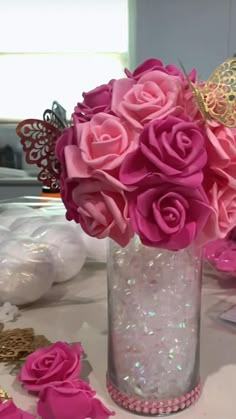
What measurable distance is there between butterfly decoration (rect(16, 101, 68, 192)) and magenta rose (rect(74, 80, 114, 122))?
108 millimetres

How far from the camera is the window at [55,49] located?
6.23ft

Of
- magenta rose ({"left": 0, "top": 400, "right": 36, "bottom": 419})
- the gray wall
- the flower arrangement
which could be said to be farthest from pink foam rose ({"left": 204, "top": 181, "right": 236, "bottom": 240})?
the gray wall

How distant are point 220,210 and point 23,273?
345mm

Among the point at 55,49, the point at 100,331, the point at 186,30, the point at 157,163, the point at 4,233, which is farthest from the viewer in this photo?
the point at 55,49

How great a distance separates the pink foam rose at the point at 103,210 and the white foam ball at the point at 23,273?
280 mm

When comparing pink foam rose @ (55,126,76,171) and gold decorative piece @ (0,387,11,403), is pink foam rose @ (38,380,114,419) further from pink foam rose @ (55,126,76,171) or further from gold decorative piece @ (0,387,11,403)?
pink foam rose @ (55,126,76,171)

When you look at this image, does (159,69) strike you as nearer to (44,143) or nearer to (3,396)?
(44,143)

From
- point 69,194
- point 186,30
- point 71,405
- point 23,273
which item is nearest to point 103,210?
point 69,194

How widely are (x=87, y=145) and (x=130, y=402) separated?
0.23 metres

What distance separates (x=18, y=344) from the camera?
577 mm

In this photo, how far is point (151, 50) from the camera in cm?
186

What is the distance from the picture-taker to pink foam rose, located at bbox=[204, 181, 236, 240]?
0.41m

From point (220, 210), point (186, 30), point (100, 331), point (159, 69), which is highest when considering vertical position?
point (186, 30)

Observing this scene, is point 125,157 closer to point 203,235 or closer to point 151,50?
point 203,235
